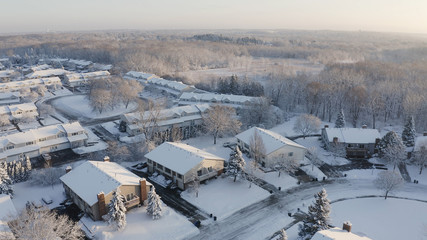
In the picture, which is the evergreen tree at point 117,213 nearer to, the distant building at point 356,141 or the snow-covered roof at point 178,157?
the snow-covered roof at point 178,157

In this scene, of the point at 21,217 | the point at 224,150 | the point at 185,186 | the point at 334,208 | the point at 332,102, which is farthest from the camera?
the point at 332,102

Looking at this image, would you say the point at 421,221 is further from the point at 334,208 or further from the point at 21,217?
the point at 21,217

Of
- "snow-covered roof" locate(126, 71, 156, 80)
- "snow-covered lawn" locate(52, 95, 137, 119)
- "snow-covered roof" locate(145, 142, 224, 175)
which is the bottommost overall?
"snow-covered lawn" locate(52, 95, 137, 119)

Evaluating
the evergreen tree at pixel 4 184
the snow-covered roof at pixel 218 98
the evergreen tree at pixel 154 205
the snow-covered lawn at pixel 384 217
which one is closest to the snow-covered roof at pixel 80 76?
the snow-covered roof at pixel 218 98

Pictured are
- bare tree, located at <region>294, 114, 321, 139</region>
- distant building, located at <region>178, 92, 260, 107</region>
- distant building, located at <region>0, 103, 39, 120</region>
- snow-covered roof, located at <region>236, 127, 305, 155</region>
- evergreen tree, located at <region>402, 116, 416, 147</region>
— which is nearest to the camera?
snow-covered roof, located at <region>236, 127, 305, 155</region>

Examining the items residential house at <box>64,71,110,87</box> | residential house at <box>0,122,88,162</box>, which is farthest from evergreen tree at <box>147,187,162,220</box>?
residential house at <box>64,71,110,87</box>

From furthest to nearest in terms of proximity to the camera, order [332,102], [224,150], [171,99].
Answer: [171,99]
[332,102]
[224,150]

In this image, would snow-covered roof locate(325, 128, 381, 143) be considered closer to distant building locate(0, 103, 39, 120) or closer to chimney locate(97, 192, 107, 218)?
chimney locate(97, 192, 107, 218)

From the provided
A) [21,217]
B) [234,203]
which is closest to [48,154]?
[21,217]
